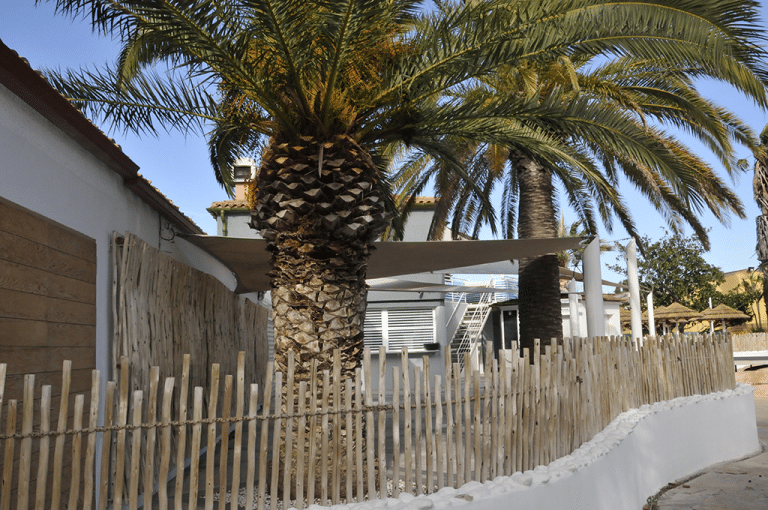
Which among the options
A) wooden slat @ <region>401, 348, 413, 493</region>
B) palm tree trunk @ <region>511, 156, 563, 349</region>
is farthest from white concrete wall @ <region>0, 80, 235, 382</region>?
palm tree trunk @ <region>511, 156, 563, 349</region>

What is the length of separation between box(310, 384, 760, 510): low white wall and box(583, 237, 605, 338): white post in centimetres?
Answer: 167

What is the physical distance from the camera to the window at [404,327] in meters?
19.8

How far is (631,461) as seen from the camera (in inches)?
272

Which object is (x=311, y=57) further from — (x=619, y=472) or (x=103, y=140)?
(x=619, y=472)

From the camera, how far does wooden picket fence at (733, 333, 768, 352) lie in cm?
2769

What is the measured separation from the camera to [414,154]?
12.8 m

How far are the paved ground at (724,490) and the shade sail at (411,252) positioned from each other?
326 cm

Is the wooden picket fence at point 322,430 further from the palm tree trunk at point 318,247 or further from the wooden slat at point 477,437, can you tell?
the palm tree trunk at point 318,247

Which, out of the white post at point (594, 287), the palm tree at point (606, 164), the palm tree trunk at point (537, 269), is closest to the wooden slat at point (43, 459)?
the palm tree at point (606, 164)

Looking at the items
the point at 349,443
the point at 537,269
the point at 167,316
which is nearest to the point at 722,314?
the point at 537,269

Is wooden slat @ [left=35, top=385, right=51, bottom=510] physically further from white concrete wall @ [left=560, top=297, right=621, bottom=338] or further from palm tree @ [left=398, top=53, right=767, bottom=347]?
white concrete wall @ [left=560, top=297, right=621, bottom=338]

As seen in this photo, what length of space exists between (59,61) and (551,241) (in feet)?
19.7

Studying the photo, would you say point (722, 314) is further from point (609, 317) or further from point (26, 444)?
point (26, 444)

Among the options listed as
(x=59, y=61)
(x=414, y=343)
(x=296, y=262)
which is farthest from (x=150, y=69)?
(x=414, y=343)
